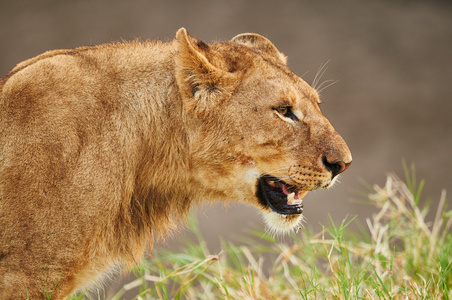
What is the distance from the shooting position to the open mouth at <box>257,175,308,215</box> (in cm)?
299

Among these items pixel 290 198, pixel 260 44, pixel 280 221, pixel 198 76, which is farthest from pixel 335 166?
pixel 260 44

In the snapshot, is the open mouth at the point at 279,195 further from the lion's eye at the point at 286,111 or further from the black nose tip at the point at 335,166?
the lion's eye at the point at 286,111

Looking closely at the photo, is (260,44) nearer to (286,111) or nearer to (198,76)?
(286,111)

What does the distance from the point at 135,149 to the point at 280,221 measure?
0.86m

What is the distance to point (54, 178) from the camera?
8.31 ft

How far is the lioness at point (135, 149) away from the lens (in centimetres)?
252

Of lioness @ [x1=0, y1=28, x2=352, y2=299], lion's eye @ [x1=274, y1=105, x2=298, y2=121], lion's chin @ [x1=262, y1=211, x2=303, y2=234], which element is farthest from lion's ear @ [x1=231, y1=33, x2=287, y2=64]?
lion's chin @ [x1=262, y1=211, x2=303, y2=234]

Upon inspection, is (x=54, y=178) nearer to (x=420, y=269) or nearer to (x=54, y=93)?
(x=54, y=93)

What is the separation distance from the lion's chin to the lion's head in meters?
0.11

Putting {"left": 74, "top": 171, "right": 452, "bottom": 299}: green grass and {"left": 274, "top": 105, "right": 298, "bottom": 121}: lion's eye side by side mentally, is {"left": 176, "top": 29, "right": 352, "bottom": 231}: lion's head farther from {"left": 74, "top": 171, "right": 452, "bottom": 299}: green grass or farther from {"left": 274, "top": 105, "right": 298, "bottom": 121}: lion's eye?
{"left": 74, "top": 171, "right": 452, "bottom": 299}: green grass

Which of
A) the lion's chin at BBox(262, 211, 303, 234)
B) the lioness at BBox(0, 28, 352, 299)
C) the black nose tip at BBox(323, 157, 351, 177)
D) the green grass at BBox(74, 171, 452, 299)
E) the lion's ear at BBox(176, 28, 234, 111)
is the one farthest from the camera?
the green grass at BBox(74, 171, 452, 299)

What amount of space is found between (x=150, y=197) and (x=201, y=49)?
0.81m

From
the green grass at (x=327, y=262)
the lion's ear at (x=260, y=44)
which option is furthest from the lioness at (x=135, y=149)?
the green grass at (x=327, y=262)

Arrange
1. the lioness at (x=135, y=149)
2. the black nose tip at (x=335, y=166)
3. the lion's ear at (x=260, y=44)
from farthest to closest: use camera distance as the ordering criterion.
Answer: the lion's ear at (x=260, y=44) < the black nose tip at (x=335, y=166) < the lioness at (x=135, y=149)
